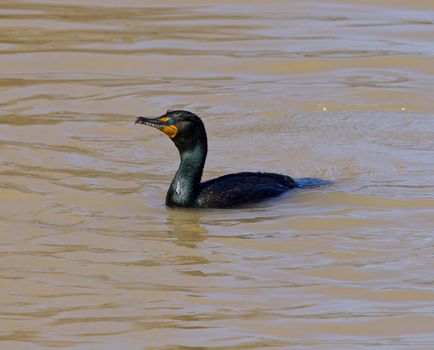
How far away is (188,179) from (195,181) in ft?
0.20

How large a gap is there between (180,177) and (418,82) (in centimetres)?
574

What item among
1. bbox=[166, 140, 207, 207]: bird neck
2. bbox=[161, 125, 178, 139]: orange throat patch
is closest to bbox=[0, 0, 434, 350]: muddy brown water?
bbox=[166, 140, 207, 207]: bird neck

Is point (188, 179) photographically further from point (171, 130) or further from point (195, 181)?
point (171, 130)

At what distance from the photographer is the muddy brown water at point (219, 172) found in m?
7.92

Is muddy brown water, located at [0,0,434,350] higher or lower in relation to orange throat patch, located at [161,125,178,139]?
lower

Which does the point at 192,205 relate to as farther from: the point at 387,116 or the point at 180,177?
the point at 387,116

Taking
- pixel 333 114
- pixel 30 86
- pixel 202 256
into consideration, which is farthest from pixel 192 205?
pixel 30 86

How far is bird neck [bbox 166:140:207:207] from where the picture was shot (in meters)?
10.8

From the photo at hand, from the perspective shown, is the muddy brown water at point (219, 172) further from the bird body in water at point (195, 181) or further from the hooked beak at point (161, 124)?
the hooked beak at point (161, 124)

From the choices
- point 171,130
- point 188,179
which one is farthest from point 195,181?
point 171,130

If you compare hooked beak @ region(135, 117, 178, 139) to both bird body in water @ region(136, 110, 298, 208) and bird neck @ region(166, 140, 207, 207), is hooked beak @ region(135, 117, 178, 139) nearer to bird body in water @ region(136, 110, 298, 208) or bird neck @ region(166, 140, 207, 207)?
bird body in water @ region(136, 110, 298, 208)

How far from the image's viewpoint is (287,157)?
12812 millimetres

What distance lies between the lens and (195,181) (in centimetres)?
1083

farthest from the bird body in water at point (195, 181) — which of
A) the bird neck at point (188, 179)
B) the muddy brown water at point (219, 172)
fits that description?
the muddy brown water at point (219, 172)
